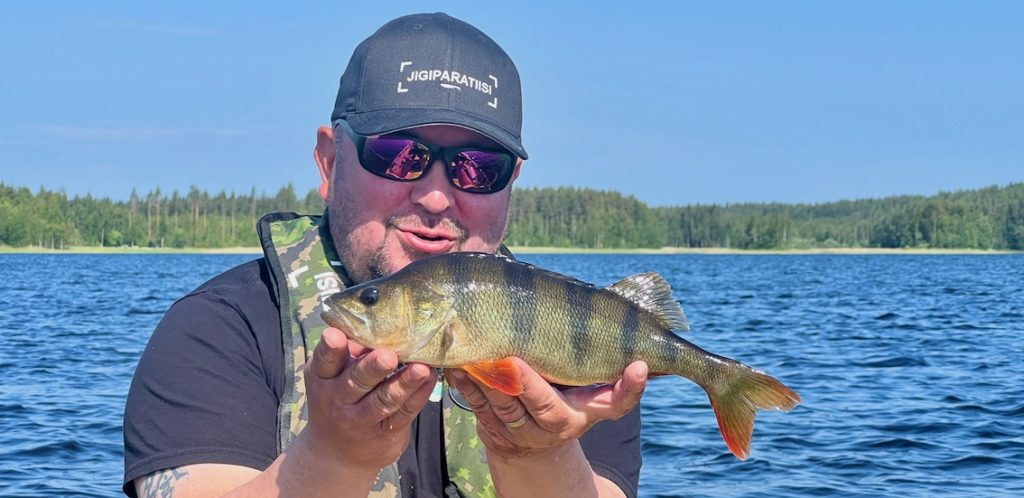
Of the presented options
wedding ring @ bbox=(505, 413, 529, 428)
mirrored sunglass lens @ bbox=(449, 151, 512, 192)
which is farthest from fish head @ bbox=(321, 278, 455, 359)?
mirrored sunglass lens @ bbox=(449, 151, 512, 192)

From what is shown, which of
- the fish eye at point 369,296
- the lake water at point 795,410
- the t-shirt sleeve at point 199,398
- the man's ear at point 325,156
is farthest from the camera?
the lake water at point 795,410

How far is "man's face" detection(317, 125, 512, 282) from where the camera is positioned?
4.34 m

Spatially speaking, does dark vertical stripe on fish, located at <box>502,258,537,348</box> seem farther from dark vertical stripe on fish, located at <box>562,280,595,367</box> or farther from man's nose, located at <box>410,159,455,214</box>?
man's nose, located at <box>410,159,455,214</box>

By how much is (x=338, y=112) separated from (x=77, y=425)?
11.9 m

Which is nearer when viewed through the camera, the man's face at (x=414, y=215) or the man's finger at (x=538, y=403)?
the man's finger at (x=538, y=403)

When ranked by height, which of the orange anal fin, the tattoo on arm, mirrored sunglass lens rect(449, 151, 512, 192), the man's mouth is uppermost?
mirrored sunglass lens rect(449, 151, 512, 192)

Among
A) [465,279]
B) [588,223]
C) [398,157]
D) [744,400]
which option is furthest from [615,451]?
[588,223]

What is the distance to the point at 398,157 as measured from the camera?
14.2 ft

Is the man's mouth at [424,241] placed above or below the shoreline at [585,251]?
above

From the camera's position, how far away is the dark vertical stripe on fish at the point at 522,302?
143 inches

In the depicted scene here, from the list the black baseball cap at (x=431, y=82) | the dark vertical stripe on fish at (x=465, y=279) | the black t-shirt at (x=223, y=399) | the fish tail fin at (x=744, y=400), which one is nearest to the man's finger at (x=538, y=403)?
the dark vertical stripe on fish at (x=465, y=279)

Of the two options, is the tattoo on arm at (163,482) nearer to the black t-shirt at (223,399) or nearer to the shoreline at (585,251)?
the black t-shirt at (223,399)

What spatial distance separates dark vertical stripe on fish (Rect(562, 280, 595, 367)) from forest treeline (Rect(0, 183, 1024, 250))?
157 metres

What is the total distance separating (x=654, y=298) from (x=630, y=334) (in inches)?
8.8
